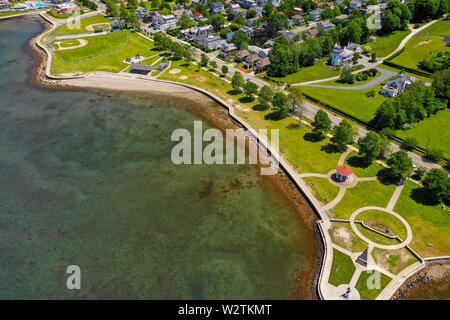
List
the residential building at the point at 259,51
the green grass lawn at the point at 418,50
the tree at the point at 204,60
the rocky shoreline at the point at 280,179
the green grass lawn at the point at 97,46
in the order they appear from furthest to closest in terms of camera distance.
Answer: the green grass lawn at the point at 97,46 → the residential building at the point at 259,51 → the green grass lawn at the point at 418,50 → the tree at the point at 204,60 → the rocky shoreline at the point at 280,179

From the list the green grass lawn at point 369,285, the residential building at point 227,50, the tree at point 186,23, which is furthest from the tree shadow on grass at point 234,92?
the green grass lawn at point 369,285

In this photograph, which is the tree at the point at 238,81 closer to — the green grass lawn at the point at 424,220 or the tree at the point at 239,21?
the green grass lawn at the point at 424,220

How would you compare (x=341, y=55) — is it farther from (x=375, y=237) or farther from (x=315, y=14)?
(x=375, y=237)

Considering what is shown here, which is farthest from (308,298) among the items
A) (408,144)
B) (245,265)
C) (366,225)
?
(408,144)

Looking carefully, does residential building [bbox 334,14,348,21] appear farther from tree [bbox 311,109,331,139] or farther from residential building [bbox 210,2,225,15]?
tree [bbox 311,109,331,139]

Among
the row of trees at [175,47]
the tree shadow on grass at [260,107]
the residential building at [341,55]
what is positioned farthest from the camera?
the row of trees at [175,47]

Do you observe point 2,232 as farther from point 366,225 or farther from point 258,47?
point 258,47
